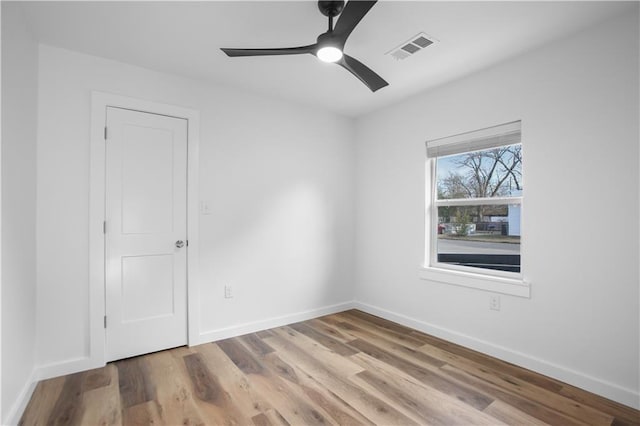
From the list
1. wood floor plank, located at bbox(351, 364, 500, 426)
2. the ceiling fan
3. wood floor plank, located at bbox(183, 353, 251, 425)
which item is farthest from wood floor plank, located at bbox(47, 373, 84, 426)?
the ceiling fan

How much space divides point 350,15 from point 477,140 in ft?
6.05

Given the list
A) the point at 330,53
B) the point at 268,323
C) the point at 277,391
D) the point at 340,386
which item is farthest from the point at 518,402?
the point at 330,53

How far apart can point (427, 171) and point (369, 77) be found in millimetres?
1481

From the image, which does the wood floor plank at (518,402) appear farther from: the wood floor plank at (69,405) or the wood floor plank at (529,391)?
the wood floor plank at (69,405)

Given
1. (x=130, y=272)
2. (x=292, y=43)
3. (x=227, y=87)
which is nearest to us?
(x=292, y=43)

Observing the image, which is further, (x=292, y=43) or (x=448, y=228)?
(x=448, y=228)

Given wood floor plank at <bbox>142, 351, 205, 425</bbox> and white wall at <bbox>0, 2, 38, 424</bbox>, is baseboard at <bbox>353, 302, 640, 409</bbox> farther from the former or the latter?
white wall at <bbox>0, 2, 38, 424</bbox>

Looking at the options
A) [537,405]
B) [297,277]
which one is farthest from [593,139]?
[297,277]

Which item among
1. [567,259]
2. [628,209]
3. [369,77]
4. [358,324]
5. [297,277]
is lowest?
[358,324]

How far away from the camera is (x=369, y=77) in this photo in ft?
7.38

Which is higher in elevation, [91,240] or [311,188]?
[311,188]

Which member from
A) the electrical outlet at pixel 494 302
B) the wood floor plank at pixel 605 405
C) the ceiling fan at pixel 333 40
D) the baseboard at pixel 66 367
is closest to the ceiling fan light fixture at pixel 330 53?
the ceiling fan at pixel 333 40

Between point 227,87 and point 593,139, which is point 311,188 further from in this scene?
point 593,139

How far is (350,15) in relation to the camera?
170 centimetres
